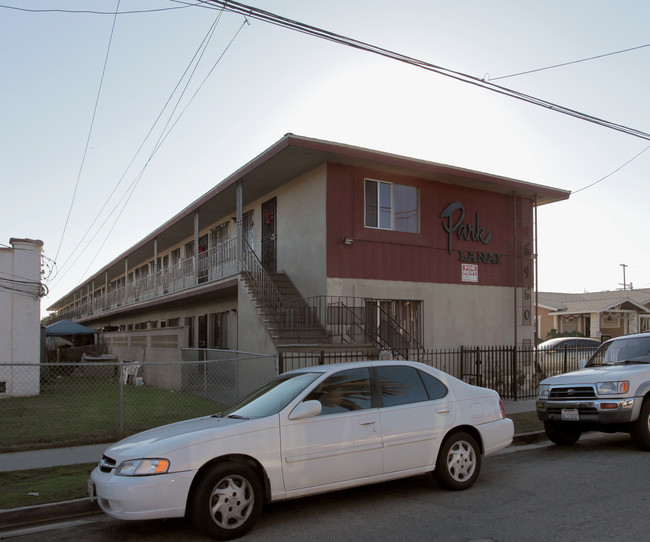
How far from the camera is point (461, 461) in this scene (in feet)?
21.8

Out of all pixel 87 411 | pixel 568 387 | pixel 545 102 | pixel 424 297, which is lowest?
pixel 87 411

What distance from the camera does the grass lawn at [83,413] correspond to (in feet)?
31.4

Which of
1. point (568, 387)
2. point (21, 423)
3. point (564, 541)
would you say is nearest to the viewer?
point (564, 541)

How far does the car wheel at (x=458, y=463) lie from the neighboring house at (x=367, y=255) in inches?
232

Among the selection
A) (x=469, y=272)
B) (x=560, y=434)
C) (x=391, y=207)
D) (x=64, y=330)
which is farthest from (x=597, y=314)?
(x=64, y=330)

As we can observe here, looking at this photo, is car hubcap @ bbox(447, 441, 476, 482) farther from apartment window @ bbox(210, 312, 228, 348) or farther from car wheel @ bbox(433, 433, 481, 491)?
apartment window @ bbox(210, 312, 228, 348)

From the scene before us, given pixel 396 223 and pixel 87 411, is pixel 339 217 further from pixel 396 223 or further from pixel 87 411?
pixel 87 411

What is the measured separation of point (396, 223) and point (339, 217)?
79.1 inches

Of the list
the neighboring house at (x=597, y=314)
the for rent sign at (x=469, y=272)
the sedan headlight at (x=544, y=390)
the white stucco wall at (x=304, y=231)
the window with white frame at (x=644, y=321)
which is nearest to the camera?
the sedan headlight at (x=544, y=390)

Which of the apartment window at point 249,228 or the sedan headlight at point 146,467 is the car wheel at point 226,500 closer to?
the sedan headlight at point 146,467

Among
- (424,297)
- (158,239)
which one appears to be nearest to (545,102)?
(424,297)

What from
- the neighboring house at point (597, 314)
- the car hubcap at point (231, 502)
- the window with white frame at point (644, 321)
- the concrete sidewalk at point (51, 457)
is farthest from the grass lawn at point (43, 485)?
the window with white frame at point (644, 321)

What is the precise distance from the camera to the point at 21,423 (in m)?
11.0

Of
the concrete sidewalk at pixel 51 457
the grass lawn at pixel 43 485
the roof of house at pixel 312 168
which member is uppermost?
the roof of house at pixel 312 168
